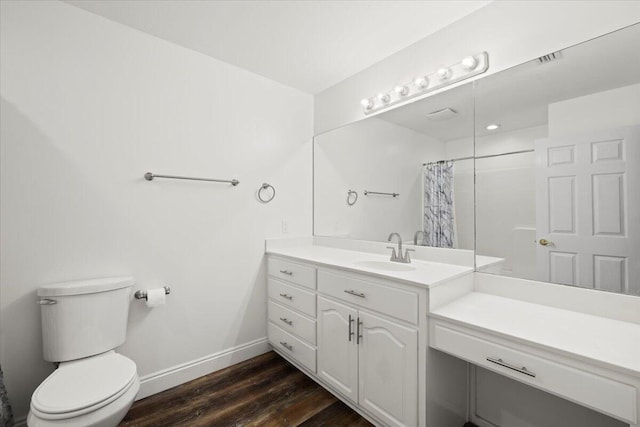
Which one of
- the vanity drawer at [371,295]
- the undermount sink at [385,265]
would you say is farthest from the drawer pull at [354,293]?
the undermount sink at [385,265]

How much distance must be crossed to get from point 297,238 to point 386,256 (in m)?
0.86

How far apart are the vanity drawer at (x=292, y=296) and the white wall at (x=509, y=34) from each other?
1.63 meters

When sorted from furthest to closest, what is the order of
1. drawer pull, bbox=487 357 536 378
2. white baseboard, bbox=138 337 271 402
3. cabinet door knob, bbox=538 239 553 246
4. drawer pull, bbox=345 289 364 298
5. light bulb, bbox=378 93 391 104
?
1. light bulb, bbox=378 93 391 104
2. white baseboard, bbox=138 337 271 402
3. drawer pull, bbox=345 289 364 298
4. cabinet door knob, bbox=538 239 553 246
5. drawer pull, bbox=487 357 536 378

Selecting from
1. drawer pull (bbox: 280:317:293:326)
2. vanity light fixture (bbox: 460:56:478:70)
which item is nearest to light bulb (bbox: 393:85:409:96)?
vanity light fixture (bbox: 460:56:478:70)

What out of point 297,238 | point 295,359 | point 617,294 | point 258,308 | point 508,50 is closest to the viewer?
point 617,294

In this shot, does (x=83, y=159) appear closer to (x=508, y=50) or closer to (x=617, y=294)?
(x=508, y=50)

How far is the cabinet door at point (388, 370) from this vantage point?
4.47 ft

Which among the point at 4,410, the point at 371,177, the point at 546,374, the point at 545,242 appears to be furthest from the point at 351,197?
the point at 4,410

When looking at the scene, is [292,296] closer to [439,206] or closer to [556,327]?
[439,206]

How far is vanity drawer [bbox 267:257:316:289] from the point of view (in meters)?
1.98

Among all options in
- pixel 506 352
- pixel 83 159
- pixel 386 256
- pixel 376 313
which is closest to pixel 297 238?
pixel 386 256

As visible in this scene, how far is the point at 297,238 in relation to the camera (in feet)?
8.71

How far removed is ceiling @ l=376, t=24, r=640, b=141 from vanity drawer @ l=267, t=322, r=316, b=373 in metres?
1.68

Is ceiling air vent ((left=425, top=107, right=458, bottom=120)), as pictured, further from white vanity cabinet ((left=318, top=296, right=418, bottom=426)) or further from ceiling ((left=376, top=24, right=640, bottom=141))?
white vanity cabinet ((left=318, top=296, right=418, bottom=426))
